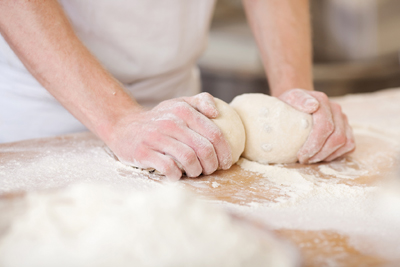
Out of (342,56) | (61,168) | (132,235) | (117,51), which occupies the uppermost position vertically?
(117,51)

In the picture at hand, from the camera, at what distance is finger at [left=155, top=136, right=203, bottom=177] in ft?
3.67

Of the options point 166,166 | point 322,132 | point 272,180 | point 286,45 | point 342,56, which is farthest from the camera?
point 342,56

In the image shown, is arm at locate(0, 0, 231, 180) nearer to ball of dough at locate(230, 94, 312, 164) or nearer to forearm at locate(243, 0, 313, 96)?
ball of dough at locate(230, 94, 312, 164)

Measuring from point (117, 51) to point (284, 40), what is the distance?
72 centimetres

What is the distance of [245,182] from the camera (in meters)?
1.19

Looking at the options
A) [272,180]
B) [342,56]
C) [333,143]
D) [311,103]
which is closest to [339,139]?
[333,143]

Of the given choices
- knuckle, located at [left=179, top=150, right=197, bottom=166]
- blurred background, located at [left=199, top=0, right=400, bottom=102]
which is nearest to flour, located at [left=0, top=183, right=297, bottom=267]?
knuckle, located at [left=179, top=150, right=197, bottom=166]

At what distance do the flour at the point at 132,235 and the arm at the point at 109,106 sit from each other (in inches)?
16.3

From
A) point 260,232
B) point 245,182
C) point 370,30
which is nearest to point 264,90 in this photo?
point 370,30

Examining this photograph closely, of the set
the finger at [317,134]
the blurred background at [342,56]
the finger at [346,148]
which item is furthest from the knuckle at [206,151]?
the blurred background at [342,56]

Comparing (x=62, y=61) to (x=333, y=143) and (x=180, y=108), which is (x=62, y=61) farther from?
(x=333, y=143)

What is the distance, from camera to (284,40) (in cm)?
172

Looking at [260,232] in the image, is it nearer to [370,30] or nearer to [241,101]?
[241,101]

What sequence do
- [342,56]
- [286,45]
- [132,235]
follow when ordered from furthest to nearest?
[342,56] → [286,45] → [132,235]
